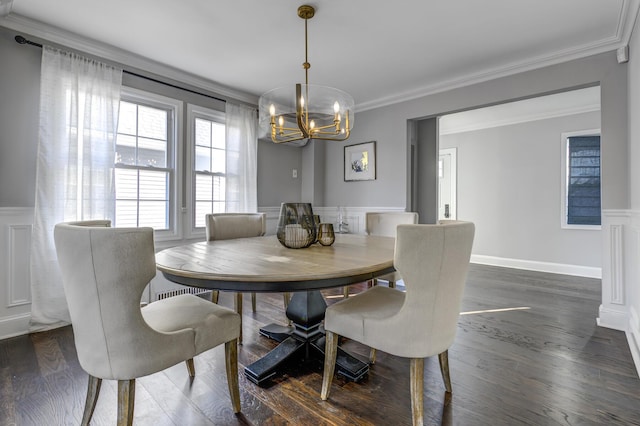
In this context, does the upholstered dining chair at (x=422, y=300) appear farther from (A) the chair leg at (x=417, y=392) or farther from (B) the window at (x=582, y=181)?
(B) the window at (x=582, y=181)

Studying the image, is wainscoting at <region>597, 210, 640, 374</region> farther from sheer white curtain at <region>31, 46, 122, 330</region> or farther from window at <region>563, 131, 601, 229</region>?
sheer white curtain at <region>31, 46, 122, 330</region>

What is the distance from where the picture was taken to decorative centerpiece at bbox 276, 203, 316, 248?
187cm

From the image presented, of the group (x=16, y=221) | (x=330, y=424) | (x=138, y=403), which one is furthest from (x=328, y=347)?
(x=16, y=221)

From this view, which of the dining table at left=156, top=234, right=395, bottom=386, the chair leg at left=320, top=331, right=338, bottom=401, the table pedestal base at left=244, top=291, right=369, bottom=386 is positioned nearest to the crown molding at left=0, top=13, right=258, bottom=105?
the dining table at left=156, top=234, right=395, bottom=386

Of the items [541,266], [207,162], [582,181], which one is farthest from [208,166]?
[582,181]

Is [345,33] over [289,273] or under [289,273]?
over

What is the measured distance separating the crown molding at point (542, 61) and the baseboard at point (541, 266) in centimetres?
297

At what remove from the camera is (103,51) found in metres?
2.77

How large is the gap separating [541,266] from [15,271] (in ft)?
20.2

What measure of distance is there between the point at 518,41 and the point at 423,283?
2644 mm

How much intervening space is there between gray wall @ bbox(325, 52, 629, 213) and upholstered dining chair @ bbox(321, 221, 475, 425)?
232 cm

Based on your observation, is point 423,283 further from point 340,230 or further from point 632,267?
point 340,230

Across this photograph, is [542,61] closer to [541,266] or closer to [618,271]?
[618,271]

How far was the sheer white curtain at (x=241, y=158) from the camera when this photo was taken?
3.74 m
